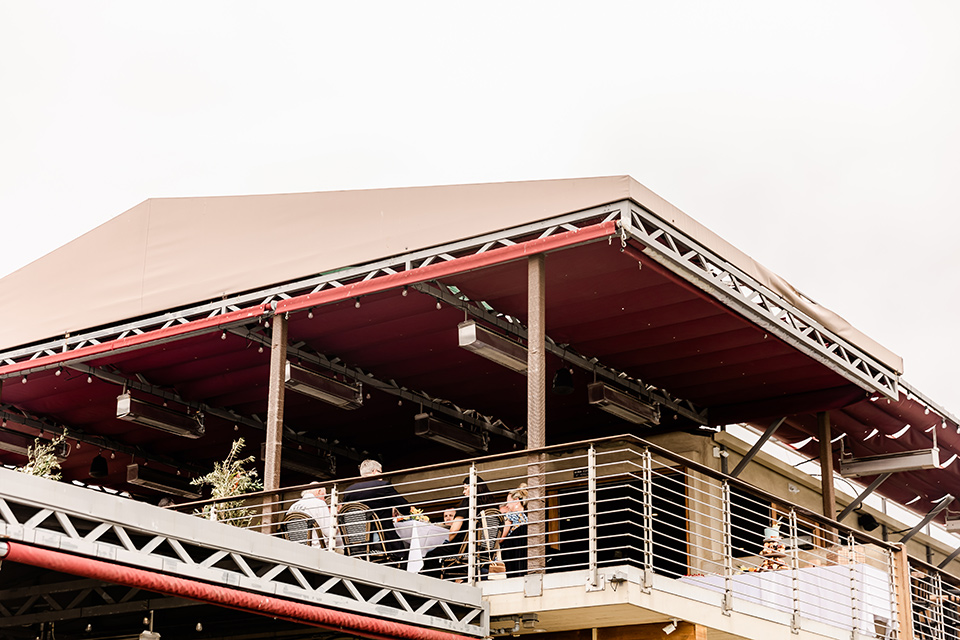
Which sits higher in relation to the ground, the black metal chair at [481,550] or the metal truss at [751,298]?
the metal truss at [751,298]

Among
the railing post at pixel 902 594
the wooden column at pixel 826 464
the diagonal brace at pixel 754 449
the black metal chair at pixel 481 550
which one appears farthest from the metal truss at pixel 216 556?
the diagonal brace at pixel 754 449

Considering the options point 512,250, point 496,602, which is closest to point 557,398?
point 512,250

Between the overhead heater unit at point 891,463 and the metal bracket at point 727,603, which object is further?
the overhead heater unit at point 891,463

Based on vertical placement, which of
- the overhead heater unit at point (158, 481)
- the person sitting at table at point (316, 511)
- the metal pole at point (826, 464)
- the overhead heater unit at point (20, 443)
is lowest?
the person sitting at table at point (316, 511)

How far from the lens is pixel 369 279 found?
10633 mm

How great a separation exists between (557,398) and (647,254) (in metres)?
4.84

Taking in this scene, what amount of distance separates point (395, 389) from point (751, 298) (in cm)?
483

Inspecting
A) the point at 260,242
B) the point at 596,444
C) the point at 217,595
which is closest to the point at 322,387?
the point at 260,242

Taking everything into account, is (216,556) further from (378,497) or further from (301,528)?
(301,528)

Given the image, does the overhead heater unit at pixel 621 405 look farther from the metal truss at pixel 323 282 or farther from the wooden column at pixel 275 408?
the wooden column at pixel 275 408

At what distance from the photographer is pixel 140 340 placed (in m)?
12.1

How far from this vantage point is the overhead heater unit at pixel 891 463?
46.3 feet

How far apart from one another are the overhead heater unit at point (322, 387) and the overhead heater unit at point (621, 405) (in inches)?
105

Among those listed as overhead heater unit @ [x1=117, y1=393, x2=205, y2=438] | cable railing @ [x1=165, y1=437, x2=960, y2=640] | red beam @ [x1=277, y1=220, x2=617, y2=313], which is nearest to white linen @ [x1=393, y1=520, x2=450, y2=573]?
cable railing @ [x1=165, y1=437, x2=960, y2=640]
